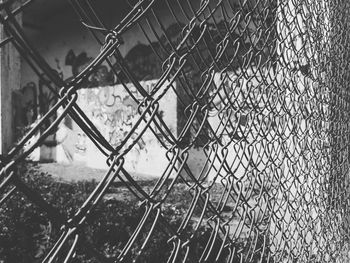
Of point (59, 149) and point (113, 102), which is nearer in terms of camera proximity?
point (113, 102)

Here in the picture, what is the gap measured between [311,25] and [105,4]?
7308 millimetres

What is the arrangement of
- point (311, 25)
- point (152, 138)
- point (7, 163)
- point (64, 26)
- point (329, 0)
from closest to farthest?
point (7, 163) < point (311, 25) < point (329, 0) < point (152, 138) < point (64, 26)

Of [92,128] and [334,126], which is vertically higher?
[334,126]

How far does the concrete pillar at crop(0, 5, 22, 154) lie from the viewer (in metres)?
3.90

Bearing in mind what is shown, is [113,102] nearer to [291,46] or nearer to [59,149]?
[59,149]

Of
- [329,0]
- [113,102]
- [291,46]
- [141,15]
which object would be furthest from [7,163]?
[113,102]

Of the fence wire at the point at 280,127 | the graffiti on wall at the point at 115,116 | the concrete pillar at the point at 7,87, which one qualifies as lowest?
the fence wire at the point at 280,127

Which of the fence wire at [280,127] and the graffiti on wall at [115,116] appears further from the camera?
the graffiti on wall at [115,116]

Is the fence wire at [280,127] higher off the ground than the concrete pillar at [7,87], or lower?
lower

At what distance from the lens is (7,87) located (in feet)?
13.0

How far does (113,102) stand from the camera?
8.91 meters

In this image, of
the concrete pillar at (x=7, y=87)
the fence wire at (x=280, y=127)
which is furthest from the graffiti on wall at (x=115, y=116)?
the fence wire at (x=280, y=127)

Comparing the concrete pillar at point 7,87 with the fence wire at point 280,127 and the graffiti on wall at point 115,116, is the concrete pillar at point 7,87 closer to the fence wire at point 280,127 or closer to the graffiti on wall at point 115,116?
the fence wire at point 280,127

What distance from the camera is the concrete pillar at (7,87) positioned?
390 centimetres
